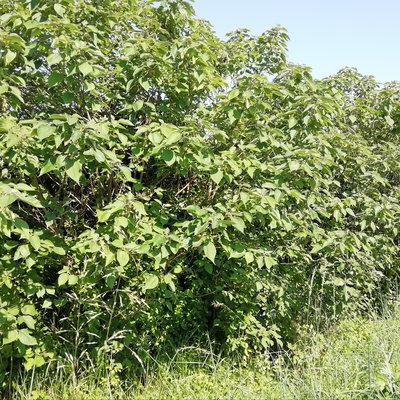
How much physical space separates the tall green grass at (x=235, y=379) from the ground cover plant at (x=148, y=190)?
0.13m

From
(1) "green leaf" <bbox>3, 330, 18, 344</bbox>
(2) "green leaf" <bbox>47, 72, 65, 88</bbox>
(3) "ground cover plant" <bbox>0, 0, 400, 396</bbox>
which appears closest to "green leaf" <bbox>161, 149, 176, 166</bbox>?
(3) "ground cover plant" <bbox>0, 0, 400, 396</bbox>

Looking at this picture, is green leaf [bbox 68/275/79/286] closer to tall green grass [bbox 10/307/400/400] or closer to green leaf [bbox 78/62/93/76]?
tall green grass [bbox 10/307/400/400]

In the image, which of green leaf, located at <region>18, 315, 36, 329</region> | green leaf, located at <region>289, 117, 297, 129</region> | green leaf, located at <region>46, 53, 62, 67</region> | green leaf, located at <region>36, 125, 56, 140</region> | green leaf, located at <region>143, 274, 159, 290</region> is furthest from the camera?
green leaf, located at <region>289, 117, 297, 129</region>

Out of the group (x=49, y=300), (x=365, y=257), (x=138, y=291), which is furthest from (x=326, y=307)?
(x=49, y=300)

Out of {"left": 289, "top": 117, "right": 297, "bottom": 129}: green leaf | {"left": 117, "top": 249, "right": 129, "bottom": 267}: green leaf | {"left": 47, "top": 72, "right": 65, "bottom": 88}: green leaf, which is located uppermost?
{"left": 47, "top": 72, "right": 65, "bottom": 88}: green leaf

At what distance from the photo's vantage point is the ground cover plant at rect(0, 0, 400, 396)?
2.53 metres

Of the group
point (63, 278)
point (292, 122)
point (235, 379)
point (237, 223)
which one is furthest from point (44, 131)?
point (235, 379)

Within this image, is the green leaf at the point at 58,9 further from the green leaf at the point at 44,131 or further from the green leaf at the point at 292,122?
the green leaf at the point at 292,122

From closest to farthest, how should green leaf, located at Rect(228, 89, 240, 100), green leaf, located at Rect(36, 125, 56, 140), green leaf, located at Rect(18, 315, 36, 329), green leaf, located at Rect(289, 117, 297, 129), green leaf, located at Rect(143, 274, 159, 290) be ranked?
green leaf, located at Rect(36, 125, 56, 140)
green leaf, located at Rect(18, 315, 36, 329)
green leaf, located at Rect(143, 274, 159, 290)
green leaf, located at Rect(228, 89, 240, 100)
green leaf, located at Rect(289, 117, 297, 129)

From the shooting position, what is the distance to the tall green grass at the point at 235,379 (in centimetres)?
242

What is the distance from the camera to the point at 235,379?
3.21 m

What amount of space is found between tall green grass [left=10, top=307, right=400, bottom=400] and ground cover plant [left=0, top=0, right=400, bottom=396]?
0.43ft

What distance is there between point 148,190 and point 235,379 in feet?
5.09

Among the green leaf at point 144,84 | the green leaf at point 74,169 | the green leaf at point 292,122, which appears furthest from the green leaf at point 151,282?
the green leaf at point 292,122
